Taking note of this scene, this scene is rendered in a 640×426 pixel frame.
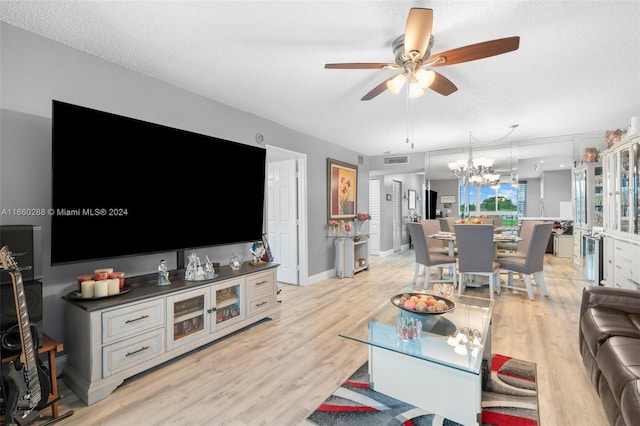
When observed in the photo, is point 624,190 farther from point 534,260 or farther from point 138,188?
point 138,188

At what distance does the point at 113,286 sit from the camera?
2.10 metres

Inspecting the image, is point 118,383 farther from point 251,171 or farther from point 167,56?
point 167,56

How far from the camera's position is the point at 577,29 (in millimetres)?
2041

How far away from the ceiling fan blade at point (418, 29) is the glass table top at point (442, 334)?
5.72 feet

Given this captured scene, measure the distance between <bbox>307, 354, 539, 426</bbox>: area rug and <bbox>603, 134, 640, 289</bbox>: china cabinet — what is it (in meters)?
2.17

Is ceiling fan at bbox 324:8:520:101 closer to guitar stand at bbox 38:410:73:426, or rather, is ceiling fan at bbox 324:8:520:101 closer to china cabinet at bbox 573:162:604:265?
guitar stand at bbox 38:410:73:426

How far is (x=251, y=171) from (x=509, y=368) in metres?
2.95

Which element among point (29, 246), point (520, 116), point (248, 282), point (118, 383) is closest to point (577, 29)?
point (520, 116)

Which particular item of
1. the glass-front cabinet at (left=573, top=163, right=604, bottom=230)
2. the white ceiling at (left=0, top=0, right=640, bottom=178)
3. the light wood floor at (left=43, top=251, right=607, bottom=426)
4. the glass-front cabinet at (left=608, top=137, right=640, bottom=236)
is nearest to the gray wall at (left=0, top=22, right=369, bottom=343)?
the white ceiling at (left=0, top=0, right=640, bottom=178)

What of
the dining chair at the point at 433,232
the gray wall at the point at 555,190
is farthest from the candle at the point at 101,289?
the gray wall at the point at 555,190

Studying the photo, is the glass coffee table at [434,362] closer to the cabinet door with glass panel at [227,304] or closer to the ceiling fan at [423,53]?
the cabinet door with glass panel at [227,304]

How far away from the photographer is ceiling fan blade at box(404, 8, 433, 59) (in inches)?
60.1

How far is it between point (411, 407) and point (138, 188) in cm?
252

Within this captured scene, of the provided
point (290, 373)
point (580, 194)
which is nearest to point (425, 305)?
point (290, 373)
